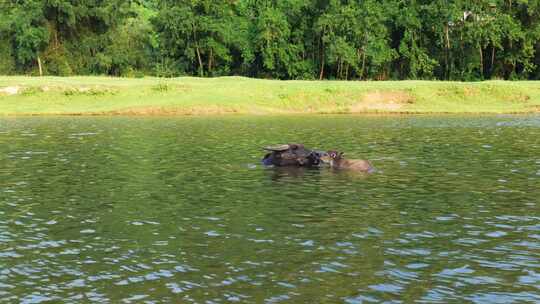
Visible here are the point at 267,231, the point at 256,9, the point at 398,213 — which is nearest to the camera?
the point at 267,231

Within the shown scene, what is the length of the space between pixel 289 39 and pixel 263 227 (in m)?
83.2

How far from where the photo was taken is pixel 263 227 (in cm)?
1525

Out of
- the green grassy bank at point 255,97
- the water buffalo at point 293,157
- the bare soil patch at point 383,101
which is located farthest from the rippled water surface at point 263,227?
the bare soil patch at point 383,101

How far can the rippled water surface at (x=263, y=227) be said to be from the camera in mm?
11039

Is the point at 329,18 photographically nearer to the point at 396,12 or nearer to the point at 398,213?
the point at 396,12

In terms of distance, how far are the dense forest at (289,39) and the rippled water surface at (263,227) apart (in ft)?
195

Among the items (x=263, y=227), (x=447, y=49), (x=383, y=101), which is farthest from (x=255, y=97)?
(x=263, y=227)

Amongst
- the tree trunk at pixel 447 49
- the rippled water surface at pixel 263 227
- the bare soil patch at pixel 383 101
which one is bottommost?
the rippled water surface at pixel 263 227

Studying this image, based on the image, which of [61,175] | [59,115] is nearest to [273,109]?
[59,115]

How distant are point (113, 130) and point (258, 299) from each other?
34.1 m

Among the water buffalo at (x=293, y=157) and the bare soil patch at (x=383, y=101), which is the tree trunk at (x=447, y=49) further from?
the water buffalo at (x=293, y=157)

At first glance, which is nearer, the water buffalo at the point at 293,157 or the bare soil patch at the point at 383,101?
the water buffalo at the point at 293,157

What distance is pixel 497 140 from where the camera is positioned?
3572 centimetres

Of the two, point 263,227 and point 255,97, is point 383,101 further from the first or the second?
point 263,227
